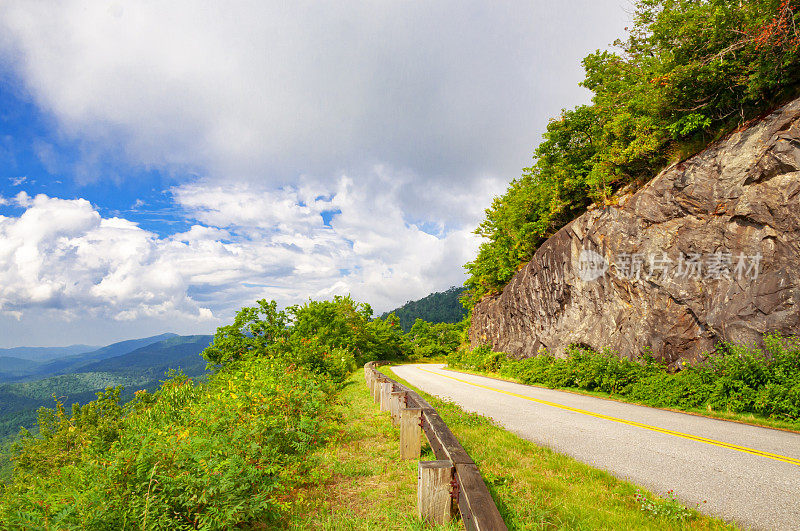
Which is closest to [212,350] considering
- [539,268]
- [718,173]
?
[539,268]

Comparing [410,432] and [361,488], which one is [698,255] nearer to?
[410,432]

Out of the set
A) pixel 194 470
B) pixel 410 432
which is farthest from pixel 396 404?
pixel 194 470

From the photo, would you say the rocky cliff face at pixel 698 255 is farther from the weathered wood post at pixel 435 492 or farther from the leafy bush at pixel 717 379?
the weathered wood post at pixel 435 492

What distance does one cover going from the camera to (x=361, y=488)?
478 centimetres

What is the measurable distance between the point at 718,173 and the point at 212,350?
27.1 m

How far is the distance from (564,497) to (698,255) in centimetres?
1086

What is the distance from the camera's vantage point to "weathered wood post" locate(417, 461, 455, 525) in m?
3.47

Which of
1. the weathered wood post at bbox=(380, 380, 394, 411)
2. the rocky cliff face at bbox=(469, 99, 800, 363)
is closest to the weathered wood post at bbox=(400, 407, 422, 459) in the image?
the weathered wood post at bbox=(380, 380, 394, 411)

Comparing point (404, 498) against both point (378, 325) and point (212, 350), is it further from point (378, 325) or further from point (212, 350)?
point (378, 325)

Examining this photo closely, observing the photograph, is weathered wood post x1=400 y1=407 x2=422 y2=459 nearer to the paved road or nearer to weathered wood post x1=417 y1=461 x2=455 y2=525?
weathered wood post x1=417 y1=461 x2=455 y2=525

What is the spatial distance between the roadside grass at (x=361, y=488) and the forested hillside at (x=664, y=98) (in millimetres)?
13538

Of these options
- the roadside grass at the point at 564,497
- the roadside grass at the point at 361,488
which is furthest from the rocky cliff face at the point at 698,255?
the roadside grass at the point at 361,488

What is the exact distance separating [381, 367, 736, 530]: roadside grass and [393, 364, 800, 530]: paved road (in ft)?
1.63

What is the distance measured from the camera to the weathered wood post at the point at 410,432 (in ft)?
18.4
